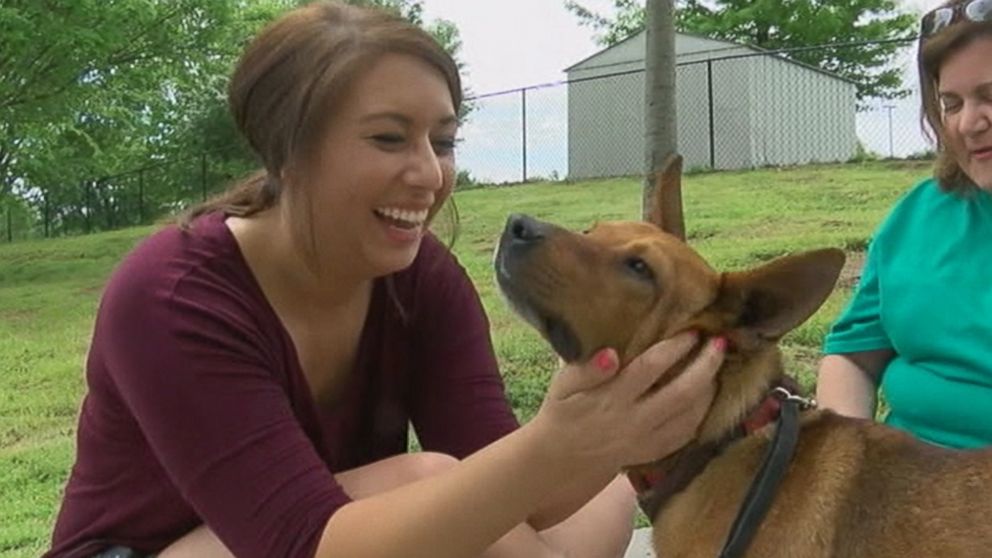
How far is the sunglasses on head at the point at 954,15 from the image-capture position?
9.45 ft

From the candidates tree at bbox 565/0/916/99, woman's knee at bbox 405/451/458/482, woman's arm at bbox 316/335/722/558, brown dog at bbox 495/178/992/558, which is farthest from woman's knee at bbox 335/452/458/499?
tree at bbox 565/0/916/99

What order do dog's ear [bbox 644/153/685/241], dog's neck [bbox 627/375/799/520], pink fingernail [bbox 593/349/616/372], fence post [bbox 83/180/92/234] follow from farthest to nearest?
fence post [bbox 83/180/92/234], dog's ear [bbox 644/153/685/241], dog's neck [bbox 627/375/799/520], pink fingernail [bbox 593/349/616/372]

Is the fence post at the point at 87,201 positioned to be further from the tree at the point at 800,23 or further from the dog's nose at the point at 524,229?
the dog's nose at the point at 524,229

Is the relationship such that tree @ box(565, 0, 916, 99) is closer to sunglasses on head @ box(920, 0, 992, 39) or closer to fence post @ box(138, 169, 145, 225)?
fence post @ box(138, 169, 145, 225)

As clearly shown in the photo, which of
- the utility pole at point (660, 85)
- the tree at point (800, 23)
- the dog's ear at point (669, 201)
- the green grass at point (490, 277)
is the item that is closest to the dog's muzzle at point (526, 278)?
the dog's ear at point (669, 201)

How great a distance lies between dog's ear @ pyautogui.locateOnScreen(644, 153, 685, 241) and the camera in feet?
10.4

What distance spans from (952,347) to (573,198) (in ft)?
37.0

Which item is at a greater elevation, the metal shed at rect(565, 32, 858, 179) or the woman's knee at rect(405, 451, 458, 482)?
the metal shed at rect(565, 32, 858, 179)

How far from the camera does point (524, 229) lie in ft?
8.65

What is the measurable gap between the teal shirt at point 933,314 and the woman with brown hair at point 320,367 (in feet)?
2.87

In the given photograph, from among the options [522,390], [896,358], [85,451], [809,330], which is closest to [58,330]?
[522,390]

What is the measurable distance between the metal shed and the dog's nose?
51.1 ft

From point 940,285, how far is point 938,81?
523 mm

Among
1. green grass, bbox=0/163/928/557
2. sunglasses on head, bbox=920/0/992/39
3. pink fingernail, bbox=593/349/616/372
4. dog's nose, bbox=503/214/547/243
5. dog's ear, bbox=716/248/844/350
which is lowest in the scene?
green grass, bbox=0/163/928/557
